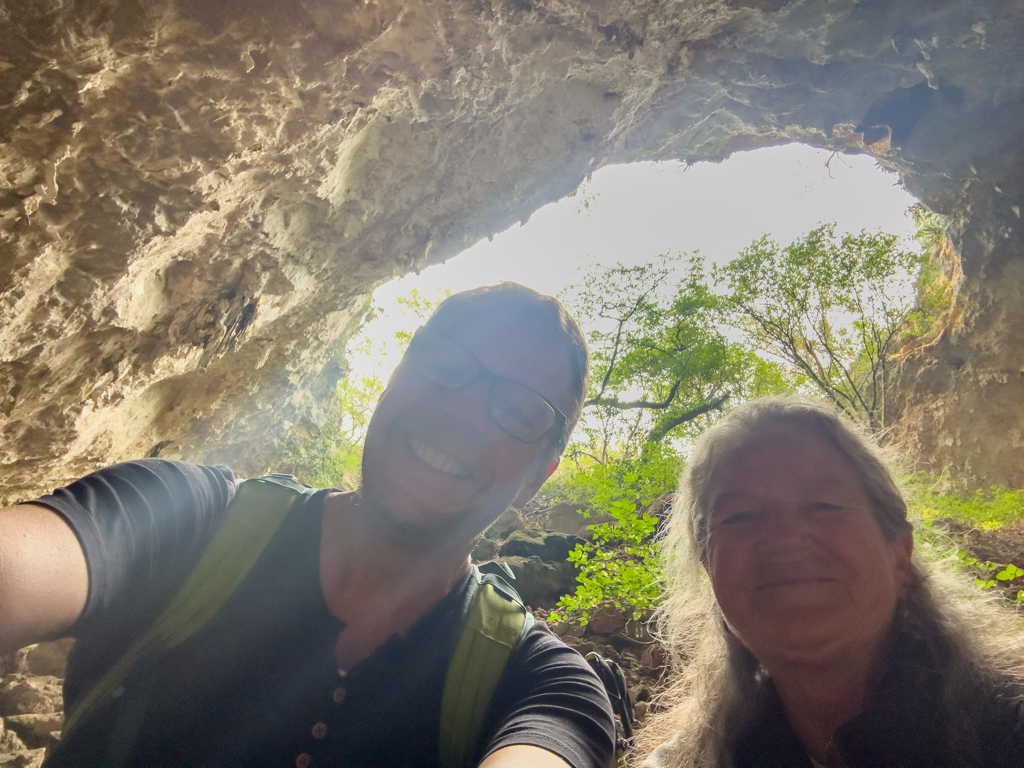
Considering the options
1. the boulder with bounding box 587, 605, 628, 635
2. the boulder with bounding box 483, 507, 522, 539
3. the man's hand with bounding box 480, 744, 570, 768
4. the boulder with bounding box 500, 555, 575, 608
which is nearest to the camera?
the man's hand with bounding box 480, 744, 570, 768

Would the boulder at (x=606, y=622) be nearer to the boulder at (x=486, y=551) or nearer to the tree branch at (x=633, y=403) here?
the boulder at (x=486, y=551)

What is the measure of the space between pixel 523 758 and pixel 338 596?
83 cm

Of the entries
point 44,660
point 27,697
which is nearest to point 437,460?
point 27,697

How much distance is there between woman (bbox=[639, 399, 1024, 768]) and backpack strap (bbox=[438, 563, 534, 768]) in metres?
0.87

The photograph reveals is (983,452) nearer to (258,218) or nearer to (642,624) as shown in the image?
(642,624)

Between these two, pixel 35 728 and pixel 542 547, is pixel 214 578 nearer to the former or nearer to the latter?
pixel 35 728

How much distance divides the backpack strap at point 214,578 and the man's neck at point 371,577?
0.71 ft

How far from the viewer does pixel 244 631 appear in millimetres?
1490

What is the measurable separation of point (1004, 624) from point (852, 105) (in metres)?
6.80

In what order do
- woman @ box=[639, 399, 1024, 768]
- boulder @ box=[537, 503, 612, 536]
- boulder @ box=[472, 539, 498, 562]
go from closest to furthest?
1. woman @ box=[639, 399, 1024, 768]
2. boulder @ box=[472, 539, 498, 562]
3. boulder @ box=[537, 503, 612, 536]

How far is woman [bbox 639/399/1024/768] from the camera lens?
4.77 ft

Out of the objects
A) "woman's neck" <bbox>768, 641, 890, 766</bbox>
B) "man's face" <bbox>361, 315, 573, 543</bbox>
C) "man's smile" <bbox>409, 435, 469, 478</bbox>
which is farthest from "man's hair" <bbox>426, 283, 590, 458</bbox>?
"woman's neck" <bbox>768, 641, 890, 766</bbox>

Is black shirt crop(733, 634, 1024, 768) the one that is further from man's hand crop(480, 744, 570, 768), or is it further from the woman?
man's hand crop(480, 744, 570, 768)

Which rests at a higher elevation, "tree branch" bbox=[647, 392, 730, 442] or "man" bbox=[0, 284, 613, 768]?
"man" bbox=[0, 284, 613, 768]
